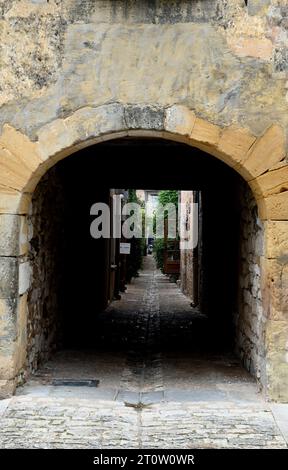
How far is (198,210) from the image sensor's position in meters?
11.8

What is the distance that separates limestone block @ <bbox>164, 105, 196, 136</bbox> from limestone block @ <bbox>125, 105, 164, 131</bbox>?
55 mm

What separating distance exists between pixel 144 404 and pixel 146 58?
273cm

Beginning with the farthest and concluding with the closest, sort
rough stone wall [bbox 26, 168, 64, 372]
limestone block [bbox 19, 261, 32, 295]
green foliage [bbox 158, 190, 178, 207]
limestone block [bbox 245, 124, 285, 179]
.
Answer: green foliage [bbox 158, 190, 178, 207] < rough stone wall [bbox 26, 168, 64, 372] < limestone block [bbox 19, 261, 32, 295] < limestone block [bbox 245, 124, 285, 179]

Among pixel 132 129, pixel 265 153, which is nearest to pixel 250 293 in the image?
pixel 265 153

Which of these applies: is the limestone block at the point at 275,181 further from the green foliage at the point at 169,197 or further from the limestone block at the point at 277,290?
the green foliage at the point at 169,197

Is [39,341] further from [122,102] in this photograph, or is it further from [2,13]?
[2,13]

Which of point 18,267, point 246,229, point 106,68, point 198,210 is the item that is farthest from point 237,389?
point 198,210

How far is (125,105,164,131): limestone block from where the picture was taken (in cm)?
453

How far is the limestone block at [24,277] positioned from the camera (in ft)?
15.2

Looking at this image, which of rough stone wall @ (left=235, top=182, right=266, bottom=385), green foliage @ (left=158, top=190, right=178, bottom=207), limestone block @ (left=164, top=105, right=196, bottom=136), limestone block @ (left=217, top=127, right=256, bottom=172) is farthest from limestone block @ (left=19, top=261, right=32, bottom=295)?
green foliage @ (left=158, top=190, right=178, bottom=207)

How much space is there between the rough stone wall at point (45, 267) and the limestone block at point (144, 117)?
1.26 meters

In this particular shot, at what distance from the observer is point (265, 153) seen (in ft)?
14.8

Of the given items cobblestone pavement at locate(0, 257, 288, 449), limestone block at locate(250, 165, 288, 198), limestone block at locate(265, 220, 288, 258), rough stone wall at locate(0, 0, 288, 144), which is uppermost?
rough stone wall at locate(0, 0, 288, 144)

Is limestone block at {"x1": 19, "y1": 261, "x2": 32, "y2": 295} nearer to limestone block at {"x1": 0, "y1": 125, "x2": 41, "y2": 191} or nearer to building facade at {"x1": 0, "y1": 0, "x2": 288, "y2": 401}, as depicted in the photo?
building facade at {"x1": 0, "y1": 0, "x2": 288, "y2": 401}
